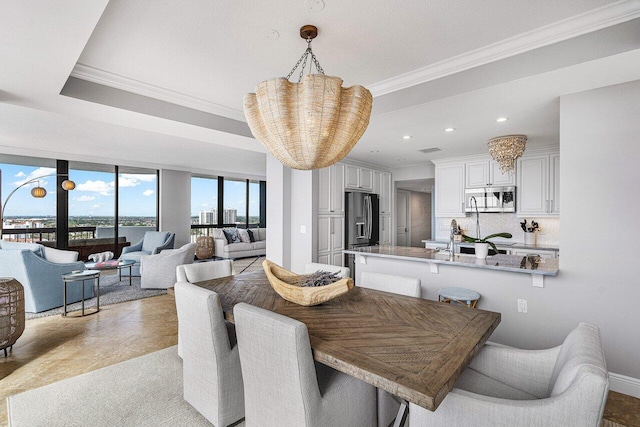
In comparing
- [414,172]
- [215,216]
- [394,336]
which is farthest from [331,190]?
[215,216]

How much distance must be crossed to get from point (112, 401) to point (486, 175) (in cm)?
561

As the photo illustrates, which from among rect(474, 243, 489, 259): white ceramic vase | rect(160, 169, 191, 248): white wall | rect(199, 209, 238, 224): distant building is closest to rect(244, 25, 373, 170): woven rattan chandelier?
rect(474, 243, 489, 259): white ceramic vase

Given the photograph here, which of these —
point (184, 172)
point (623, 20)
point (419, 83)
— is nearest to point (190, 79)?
point (419, 83)

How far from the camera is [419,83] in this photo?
2740mm

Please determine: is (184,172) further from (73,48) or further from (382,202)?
(73,48)

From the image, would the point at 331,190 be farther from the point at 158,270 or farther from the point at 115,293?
the point at 115,293

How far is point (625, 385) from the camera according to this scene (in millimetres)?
2305

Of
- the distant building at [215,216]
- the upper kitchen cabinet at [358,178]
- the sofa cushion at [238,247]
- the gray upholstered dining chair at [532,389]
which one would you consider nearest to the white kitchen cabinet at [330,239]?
the upper kitchen cabinet at [358,178]

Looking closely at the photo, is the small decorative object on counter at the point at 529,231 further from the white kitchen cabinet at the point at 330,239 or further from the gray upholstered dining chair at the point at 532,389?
the gray upholstered dining chair at the point at 532,389

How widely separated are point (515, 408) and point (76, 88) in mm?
3627

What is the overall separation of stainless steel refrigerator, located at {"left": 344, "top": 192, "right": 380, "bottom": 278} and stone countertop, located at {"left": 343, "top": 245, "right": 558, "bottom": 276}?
4.53 feet

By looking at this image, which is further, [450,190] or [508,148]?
[450,190]

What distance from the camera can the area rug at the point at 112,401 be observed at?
78.5 inches

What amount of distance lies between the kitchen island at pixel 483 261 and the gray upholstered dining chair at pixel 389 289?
0.79 metres
